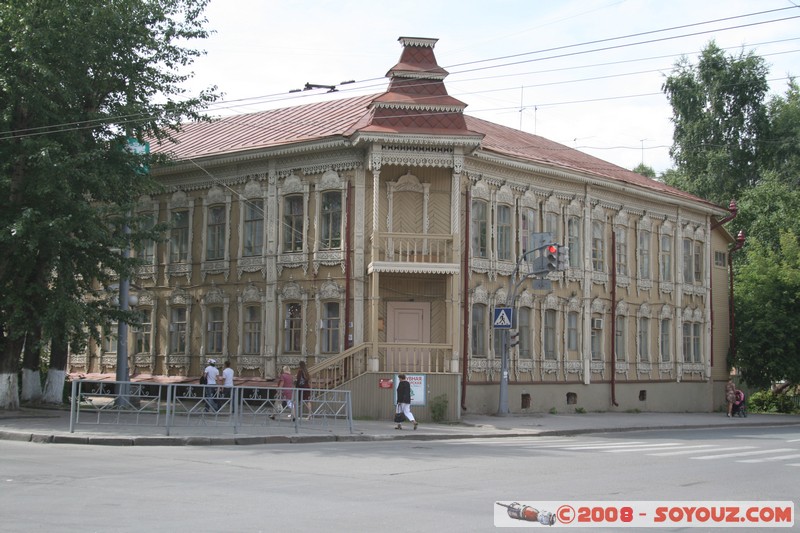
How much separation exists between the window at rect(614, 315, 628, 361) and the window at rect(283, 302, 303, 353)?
44.6ft

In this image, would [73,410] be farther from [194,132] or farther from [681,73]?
[681,73]

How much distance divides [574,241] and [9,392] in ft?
67.7

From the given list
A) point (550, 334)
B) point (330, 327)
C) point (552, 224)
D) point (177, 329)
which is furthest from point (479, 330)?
point (177, 329)

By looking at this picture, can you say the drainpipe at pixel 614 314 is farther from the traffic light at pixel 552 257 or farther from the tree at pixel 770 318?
the traffic light at pixel 552 257

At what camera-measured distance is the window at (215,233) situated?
34.4m

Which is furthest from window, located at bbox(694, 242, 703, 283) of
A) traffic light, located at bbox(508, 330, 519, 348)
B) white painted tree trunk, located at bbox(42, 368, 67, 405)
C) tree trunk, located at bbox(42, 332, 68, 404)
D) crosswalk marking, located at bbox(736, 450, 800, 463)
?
white painted tree trunk, located at bbox(42, 368, 67, 405)

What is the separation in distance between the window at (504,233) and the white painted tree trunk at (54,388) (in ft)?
A: 48.3

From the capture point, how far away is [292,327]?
105 ft

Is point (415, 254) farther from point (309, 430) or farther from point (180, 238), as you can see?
point (180, 238)

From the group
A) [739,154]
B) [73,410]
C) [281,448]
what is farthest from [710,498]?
[739,154]

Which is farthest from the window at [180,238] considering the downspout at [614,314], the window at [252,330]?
the downspout at [614,314]

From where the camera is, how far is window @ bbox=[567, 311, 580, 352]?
1430 inches

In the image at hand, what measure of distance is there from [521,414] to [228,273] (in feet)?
36.8

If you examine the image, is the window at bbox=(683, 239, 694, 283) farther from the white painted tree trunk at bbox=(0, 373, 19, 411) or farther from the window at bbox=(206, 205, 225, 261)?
the white painted tree trunk at bbox=(0, 373, 19, 411)
